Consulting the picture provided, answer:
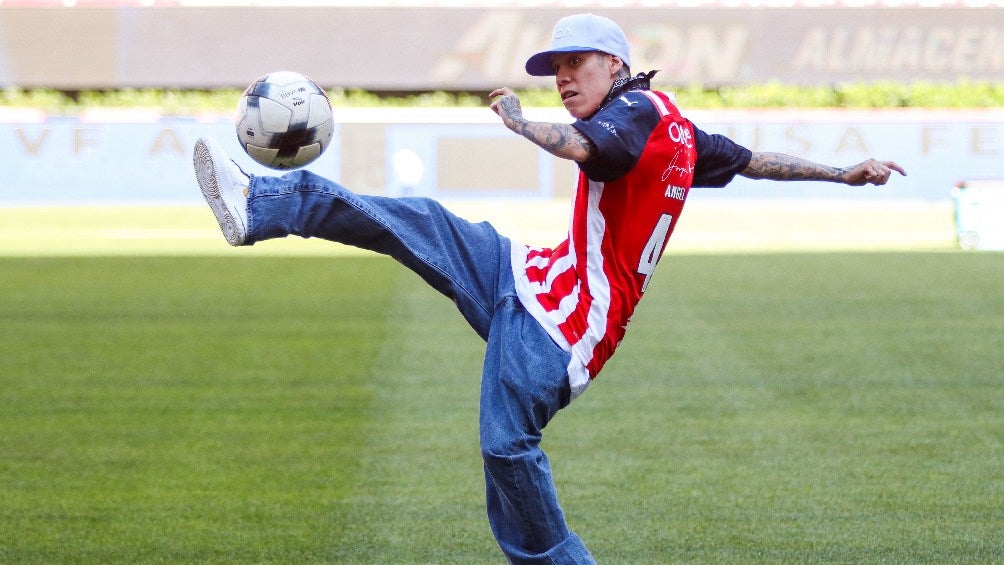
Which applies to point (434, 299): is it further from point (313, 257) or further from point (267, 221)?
point (267, 221)

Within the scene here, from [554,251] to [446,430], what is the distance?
3.19 metres

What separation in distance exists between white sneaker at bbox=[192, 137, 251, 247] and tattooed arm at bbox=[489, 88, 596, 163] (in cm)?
92

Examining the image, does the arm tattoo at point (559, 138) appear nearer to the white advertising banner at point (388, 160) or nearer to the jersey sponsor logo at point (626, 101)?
the jersey sponsor logo at point (626, 101)

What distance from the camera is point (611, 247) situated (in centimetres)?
443

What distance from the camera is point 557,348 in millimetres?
4434

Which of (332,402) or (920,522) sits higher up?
(920,522)

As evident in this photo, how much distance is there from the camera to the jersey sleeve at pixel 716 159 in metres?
4.81

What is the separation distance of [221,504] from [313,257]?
35.4 ft

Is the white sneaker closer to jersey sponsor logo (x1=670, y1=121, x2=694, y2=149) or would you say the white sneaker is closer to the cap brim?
the cap brim

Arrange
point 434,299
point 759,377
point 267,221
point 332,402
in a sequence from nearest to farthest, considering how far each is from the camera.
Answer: point 267,221 < point 332,402 < point 759,377 < point 434,299

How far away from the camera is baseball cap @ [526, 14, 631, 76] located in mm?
4297

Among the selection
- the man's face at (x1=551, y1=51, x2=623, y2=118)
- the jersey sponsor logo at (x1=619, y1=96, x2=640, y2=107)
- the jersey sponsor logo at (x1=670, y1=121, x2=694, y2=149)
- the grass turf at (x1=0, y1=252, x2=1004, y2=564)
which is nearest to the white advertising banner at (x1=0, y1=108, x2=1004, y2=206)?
the grass turf at (x1=0, y1=252, x2=1004, y2=564)

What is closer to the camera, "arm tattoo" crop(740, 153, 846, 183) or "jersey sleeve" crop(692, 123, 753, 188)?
"jersey sleeve" crop(692, 123, 753, 188)

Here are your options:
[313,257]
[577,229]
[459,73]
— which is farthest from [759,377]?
[459,73]
